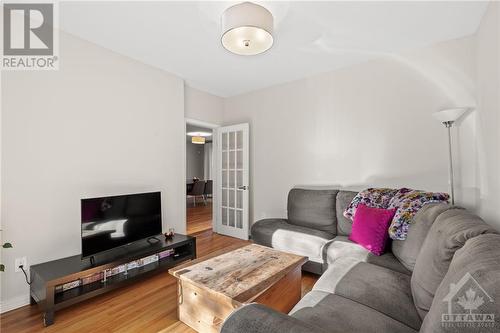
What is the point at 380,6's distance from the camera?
80.7 inches

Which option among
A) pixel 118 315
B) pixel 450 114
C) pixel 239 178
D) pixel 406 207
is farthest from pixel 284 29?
pixel 118 315

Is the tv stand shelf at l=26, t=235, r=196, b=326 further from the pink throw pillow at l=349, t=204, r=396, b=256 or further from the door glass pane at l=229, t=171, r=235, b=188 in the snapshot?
the pink throw pillow at l=349, t=204, r=396, b=256

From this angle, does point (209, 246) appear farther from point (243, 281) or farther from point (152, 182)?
point (243, 281)

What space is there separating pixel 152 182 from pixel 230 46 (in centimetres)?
214

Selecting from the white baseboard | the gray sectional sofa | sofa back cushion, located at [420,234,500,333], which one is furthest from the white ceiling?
the white baseboard

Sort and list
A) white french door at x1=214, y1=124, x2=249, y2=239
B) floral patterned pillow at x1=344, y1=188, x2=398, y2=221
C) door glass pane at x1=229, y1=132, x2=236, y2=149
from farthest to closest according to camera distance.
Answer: door glass pane at x1=229, y1=132, x2=236, y2=149
white french door at x1=214, y1=124, x2=249, y2=239
floral patterned pillow at x1=344, y1=188, x2=398, y2=221

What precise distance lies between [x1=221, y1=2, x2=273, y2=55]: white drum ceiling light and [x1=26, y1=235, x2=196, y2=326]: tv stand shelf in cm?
226

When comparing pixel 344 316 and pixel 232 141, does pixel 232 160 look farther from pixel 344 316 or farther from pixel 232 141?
pixel 344 316

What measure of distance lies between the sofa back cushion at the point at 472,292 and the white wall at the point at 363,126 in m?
2.16

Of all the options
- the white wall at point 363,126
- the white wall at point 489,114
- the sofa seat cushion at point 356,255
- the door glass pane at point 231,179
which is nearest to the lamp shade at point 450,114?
the white wall at point 489,114

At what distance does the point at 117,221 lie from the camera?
245cm

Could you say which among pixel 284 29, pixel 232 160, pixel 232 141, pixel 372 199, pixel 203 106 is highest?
pixel 284 29

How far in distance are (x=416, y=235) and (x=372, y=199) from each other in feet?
2.69

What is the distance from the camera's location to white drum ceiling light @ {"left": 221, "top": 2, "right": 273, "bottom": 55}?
69.3 inches
